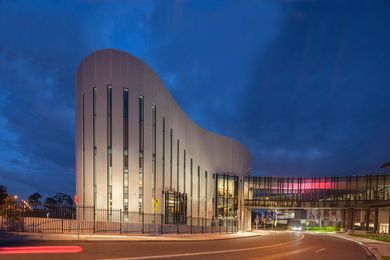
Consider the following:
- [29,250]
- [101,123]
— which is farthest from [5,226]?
[101,123]

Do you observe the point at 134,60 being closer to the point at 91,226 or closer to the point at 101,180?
the point at 101,180

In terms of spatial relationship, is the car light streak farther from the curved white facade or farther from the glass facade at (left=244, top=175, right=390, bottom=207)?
the glass facade at (left=244, top=175, right=390, bottom=207)

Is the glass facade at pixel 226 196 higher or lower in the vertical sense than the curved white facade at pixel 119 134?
lower

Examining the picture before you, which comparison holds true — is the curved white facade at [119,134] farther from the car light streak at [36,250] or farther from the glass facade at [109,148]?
the car light streak at [36,250]

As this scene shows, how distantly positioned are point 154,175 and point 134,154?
412cm

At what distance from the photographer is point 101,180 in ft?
129

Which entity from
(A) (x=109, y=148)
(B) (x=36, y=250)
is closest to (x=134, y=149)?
(A) (x=109, y=148)

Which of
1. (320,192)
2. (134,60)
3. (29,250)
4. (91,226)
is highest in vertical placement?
(134,60)

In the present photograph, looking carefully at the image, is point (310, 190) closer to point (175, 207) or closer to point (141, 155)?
point (175, 207)

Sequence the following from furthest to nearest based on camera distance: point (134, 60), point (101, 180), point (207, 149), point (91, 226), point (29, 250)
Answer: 1. point (207, 149)
2. point (134, 60)
3. point (101, 180)
4. point (91, 226)
5. point (29, 250)

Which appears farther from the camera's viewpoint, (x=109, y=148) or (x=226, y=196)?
(x=226, y=196)

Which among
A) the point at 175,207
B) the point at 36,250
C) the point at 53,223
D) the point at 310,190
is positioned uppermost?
the point at 36,250

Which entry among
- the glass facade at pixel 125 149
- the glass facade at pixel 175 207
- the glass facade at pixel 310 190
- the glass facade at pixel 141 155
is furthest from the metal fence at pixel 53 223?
the glass facade at pixel 310 190

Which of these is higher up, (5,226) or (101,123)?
(101,123)
